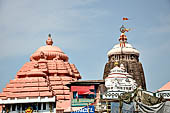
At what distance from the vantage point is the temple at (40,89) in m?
39.9

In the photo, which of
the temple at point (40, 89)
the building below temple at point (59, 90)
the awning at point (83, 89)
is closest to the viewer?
the building below temple at point (59, 90)

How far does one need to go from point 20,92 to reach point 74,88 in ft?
26.2

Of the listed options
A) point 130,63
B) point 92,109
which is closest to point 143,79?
point 130,63

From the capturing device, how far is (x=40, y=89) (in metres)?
41.1

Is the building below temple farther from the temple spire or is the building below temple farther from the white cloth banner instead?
the temple spire

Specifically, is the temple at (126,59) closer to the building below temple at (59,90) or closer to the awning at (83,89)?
the building below temple at (59,90)

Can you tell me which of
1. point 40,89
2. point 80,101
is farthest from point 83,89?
point 40,89

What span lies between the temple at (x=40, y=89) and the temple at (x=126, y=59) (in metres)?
18.4

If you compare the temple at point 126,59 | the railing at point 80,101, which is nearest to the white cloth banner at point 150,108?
the railing at point 80,101

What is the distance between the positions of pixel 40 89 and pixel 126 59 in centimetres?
3162

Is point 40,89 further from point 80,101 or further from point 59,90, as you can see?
point 80,101

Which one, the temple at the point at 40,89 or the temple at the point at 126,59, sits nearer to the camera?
the temple at the point at 40,89

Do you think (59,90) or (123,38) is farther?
(123,38)

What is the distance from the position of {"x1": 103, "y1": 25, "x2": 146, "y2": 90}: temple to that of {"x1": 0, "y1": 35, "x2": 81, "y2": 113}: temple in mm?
18391
